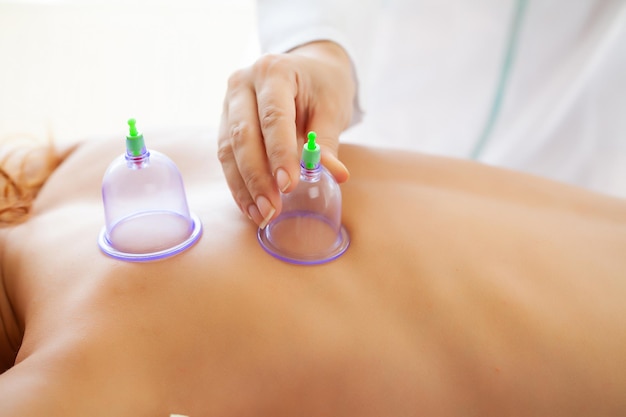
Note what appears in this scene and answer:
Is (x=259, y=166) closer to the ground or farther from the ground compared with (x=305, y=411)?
farther from the ground

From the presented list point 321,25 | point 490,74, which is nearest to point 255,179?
point 321,25

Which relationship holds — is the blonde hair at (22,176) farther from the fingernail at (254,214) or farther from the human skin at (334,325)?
the fingernail at (254,214)

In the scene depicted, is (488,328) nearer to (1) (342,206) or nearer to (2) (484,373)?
(2) (484,373)

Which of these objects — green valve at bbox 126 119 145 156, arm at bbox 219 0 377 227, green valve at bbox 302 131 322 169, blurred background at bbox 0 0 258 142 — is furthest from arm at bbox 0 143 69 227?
blurred background at bbox 0 0 258 142

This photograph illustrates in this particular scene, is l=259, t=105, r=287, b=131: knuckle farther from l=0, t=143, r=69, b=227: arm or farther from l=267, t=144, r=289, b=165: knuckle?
l=0, t=143, r=69, b=227: arm

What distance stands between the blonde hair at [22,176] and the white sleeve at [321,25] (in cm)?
47

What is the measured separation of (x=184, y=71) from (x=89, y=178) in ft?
4.17

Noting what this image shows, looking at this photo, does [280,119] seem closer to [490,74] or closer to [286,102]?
[286,102]

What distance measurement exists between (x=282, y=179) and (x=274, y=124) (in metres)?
0.08

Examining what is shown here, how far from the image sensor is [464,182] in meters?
0.89

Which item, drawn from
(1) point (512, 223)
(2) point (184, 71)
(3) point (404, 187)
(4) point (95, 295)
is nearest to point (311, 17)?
(3) point (404, 187)

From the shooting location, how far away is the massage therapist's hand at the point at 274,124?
700 mm

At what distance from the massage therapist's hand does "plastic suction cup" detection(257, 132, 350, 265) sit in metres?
0.03

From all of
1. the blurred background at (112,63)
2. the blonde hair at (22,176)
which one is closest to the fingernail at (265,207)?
the blonde hair at (22,176)
